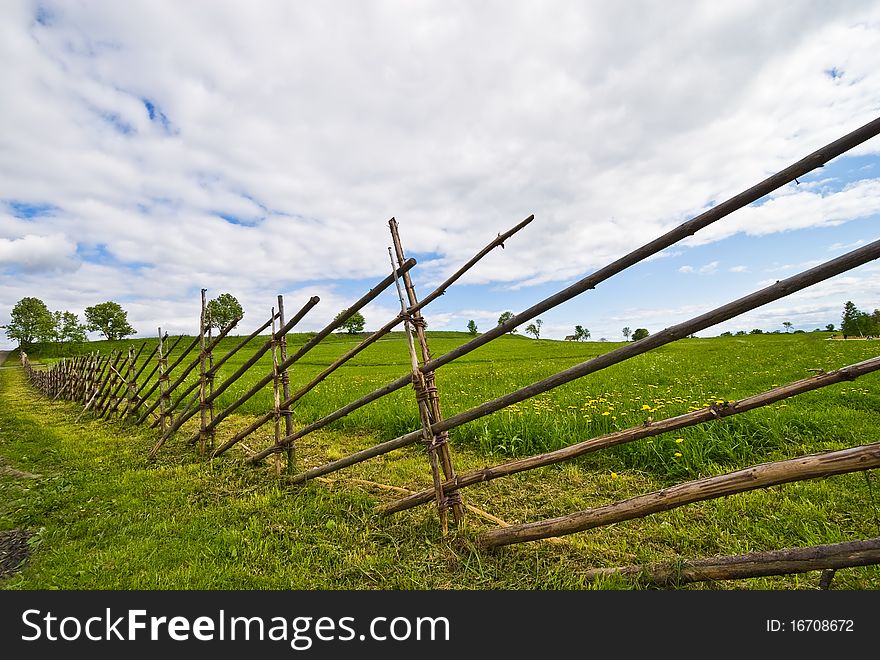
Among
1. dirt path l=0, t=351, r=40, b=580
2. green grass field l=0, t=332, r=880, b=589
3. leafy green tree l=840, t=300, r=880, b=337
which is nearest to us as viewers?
green grass field l=0, t=332, r=880, b=589

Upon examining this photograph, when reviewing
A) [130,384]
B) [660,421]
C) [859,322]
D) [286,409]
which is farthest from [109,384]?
[859,322]

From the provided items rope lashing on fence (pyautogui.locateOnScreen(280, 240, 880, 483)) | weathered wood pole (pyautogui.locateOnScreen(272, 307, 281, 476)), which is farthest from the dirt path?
rope lashing on fence (pyautogui.locateOnScreen(280, 240, 880, 483))

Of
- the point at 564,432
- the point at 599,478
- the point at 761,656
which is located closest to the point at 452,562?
the point at 761,656

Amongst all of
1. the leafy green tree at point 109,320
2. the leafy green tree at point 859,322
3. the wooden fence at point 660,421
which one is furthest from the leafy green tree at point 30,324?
the leafy green tree at point 859,322

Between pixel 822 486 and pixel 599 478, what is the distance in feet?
5.82

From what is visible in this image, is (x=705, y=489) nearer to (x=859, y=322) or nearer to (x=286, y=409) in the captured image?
(x=286, y=409)

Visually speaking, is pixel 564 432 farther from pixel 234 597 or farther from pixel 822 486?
pixel 234 597

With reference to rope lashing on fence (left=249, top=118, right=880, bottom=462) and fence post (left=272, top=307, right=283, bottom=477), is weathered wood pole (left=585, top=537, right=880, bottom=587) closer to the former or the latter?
rope lashing on fence (left=249, top=118, right=880, bottom=462)

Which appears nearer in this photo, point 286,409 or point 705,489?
point 705,489

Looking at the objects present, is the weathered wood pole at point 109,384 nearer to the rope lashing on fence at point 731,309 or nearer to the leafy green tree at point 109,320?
the rope lashing on fence at point 731,309

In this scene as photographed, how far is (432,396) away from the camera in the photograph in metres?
3.43

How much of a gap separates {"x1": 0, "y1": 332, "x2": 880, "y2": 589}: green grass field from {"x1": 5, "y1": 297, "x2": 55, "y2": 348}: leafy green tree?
77.0m

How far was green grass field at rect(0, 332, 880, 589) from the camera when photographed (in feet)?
9.56

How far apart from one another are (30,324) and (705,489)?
90236mm
